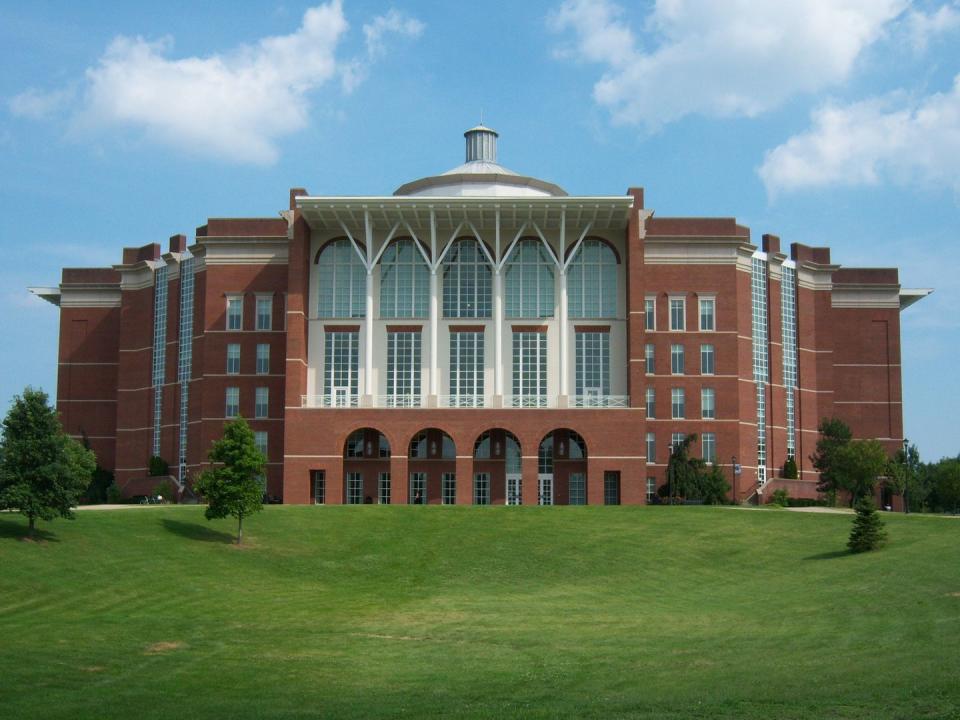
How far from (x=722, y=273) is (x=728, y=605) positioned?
1521 inches

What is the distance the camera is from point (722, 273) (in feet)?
237

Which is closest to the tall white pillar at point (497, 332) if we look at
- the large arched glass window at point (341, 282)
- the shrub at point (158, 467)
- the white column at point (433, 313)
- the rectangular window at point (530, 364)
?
the rectangular window at point (530, 364)

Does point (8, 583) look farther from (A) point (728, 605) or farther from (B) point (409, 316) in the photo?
(B) point (409, 316)

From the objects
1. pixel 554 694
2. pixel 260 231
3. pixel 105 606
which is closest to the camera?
pixel 554 694

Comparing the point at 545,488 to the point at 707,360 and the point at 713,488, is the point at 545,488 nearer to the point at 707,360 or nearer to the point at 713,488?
the point at 713,488

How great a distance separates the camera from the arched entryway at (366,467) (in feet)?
225

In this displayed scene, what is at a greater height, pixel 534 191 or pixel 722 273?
pixel 534 191

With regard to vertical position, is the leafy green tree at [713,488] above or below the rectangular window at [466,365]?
below

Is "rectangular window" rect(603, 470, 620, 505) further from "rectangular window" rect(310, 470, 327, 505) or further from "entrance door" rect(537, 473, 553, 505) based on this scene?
"rectangular window" rect(310, 470, 327, 505)

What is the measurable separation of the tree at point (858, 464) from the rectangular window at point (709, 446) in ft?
22.2

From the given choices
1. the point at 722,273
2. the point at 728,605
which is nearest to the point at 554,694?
the point at 728,605

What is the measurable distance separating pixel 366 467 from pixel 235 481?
21.2m

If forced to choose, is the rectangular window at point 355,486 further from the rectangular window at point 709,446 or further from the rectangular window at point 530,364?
the rectangular window at point 709,446

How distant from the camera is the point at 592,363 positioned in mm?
69125
